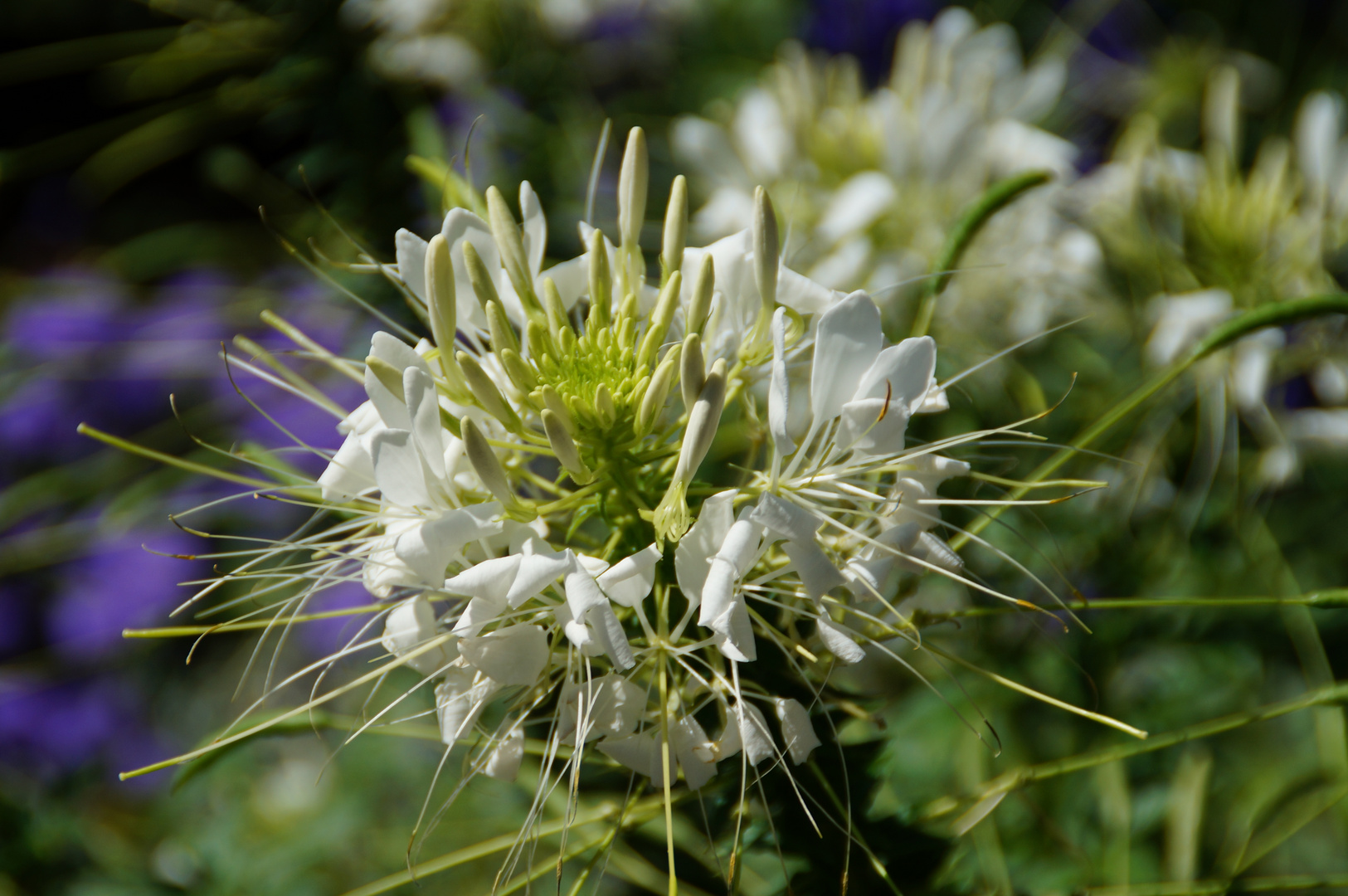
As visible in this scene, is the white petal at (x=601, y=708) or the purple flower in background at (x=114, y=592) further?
the purple flower in background at (x=114, y=592)

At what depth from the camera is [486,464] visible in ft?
1.34

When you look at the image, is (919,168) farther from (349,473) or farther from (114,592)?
(114,592)

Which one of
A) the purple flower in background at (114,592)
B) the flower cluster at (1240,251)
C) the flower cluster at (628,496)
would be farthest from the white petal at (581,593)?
the purple flower in background at (114,592)

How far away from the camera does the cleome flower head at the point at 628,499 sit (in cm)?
41

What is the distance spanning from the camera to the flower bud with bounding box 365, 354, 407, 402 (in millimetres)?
426

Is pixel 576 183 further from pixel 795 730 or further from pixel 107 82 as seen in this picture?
pixel 107 82

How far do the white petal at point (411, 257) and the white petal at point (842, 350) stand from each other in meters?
0.26

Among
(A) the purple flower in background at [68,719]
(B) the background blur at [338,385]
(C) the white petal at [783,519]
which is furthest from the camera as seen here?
(A) the purple flower in background at [68,719]

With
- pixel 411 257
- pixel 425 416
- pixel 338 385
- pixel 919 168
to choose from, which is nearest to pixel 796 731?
pixel 425 416

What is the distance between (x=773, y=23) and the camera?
159 centimetres

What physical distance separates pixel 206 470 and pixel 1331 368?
1.14m

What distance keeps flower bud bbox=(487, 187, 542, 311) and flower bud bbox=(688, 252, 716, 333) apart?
0.38ft

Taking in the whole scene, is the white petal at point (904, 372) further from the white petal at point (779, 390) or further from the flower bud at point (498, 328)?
the flower bud at point (498, 328)

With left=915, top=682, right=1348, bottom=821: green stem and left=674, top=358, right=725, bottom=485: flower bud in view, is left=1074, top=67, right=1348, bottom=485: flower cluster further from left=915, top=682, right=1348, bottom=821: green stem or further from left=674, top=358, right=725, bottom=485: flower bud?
left=674, top=358, right=725, bottom=485: flower bud
